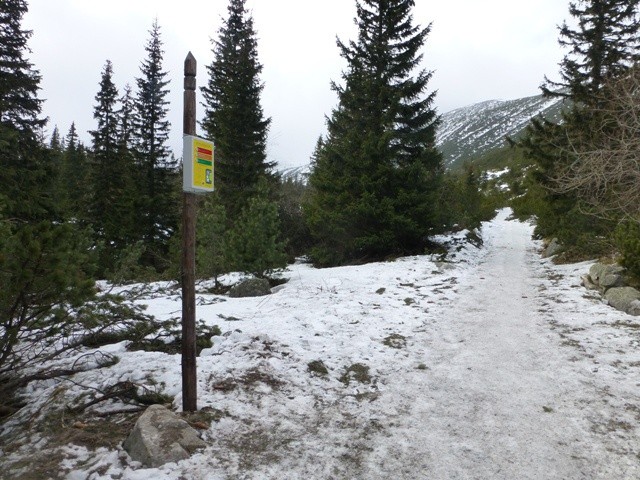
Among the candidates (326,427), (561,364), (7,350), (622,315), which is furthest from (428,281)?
(7,350)

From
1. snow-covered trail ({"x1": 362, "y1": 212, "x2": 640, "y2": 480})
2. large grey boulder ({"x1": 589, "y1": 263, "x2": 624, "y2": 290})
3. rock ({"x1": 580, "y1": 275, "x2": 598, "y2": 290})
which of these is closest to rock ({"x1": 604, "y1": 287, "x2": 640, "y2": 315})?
large grey boulder ({"x1": 589, "y1": 263, "x2": 624, "y2": 290})

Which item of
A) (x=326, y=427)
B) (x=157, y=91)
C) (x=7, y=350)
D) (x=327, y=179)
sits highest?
(x=157, y=91)

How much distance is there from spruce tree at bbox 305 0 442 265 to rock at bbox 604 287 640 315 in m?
6.65

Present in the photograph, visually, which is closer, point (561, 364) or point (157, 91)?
point (561, 364)

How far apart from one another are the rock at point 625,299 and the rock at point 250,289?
7464 mm

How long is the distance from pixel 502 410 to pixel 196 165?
13.3ft

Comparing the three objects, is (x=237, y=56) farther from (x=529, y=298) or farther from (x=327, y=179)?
(x=529, y=298)

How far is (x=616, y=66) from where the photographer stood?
12.1 metres

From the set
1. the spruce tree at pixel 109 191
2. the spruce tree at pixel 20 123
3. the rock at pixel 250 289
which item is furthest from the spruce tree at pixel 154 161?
the rock at pixel 250 289

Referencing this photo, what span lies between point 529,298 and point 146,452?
28.0ft

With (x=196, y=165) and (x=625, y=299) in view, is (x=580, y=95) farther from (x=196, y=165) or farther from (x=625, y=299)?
(x=196, y=165)

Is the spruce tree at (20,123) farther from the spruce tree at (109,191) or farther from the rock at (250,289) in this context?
the rock at (250,289)

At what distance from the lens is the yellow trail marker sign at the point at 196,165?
11.0ft

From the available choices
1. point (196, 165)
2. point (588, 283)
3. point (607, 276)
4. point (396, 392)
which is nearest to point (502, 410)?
point (396, 392)
